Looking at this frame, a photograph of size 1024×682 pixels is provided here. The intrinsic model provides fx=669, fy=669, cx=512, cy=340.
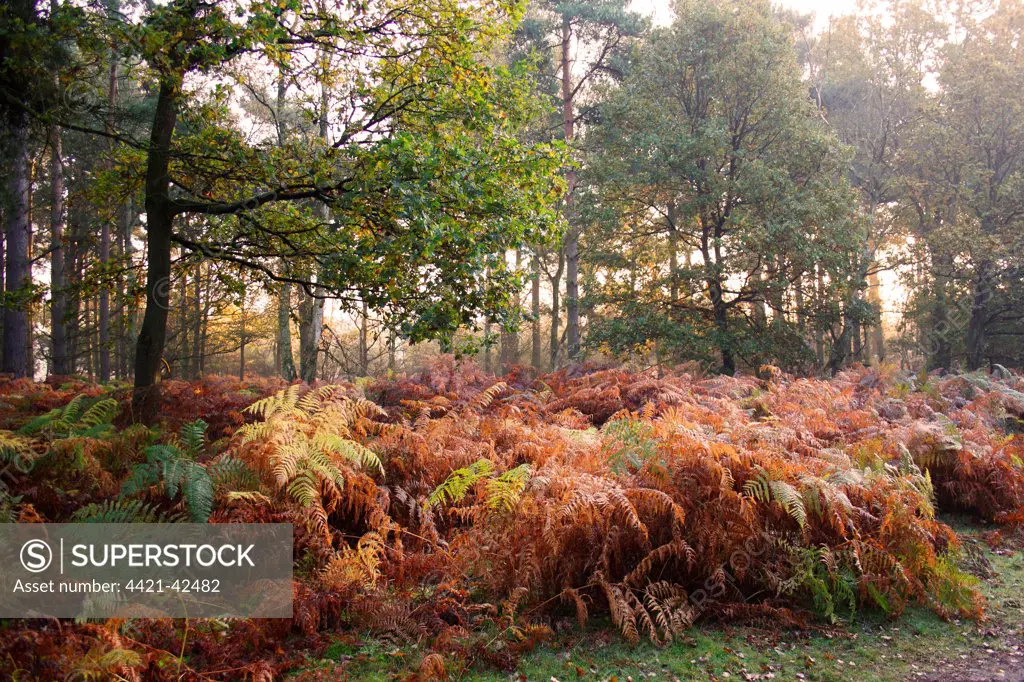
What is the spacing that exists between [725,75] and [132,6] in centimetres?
1251

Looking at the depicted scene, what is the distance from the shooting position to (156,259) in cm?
715

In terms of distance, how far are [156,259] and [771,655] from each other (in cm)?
680

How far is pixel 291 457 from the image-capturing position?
473 centimetres

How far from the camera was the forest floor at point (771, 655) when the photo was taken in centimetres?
336

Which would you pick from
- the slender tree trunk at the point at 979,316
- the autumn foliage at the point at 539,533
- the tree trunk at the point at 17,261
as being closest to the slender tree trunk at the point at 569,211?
the slender tree trunk at the point at 979,316

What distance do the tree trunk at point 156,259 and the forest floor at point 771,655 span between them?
183 inches

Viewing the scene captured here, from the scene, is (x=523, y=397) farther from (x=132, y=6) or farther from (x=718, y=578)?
(x=132, y=6)

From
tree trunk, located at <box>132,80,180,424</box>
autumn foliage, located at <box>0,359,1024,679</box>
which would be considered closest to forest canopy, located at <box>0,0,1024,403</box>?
tree trunk, located at <box>132,80,180,424</box>

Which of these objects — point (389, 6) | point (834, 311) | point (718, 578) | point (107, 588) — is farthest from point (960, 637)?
point (834, 311)

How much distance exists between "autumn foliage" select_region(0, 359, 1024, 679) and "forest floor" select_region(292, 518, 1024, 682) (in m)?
0.10

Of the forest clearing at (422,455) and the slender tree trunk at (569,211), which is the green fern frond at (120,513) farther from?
the slender tree trunk at (569,211)

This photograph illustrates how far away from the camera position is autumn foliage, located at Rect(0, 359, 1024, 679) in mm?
3584

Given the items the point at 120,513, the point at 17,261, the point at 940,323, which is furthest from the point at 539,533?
the point at 940,323

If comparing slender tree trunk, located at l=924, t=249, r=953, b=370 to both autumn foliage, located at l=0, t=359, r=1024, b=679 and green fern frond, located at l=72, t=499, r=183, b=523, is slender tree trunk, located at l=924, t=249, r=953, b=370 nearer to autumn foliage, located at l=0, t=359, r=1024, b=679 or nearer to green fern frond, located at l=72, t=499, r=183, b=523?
autumn foliage, located at l=0, t=359, r=1024, b=679
